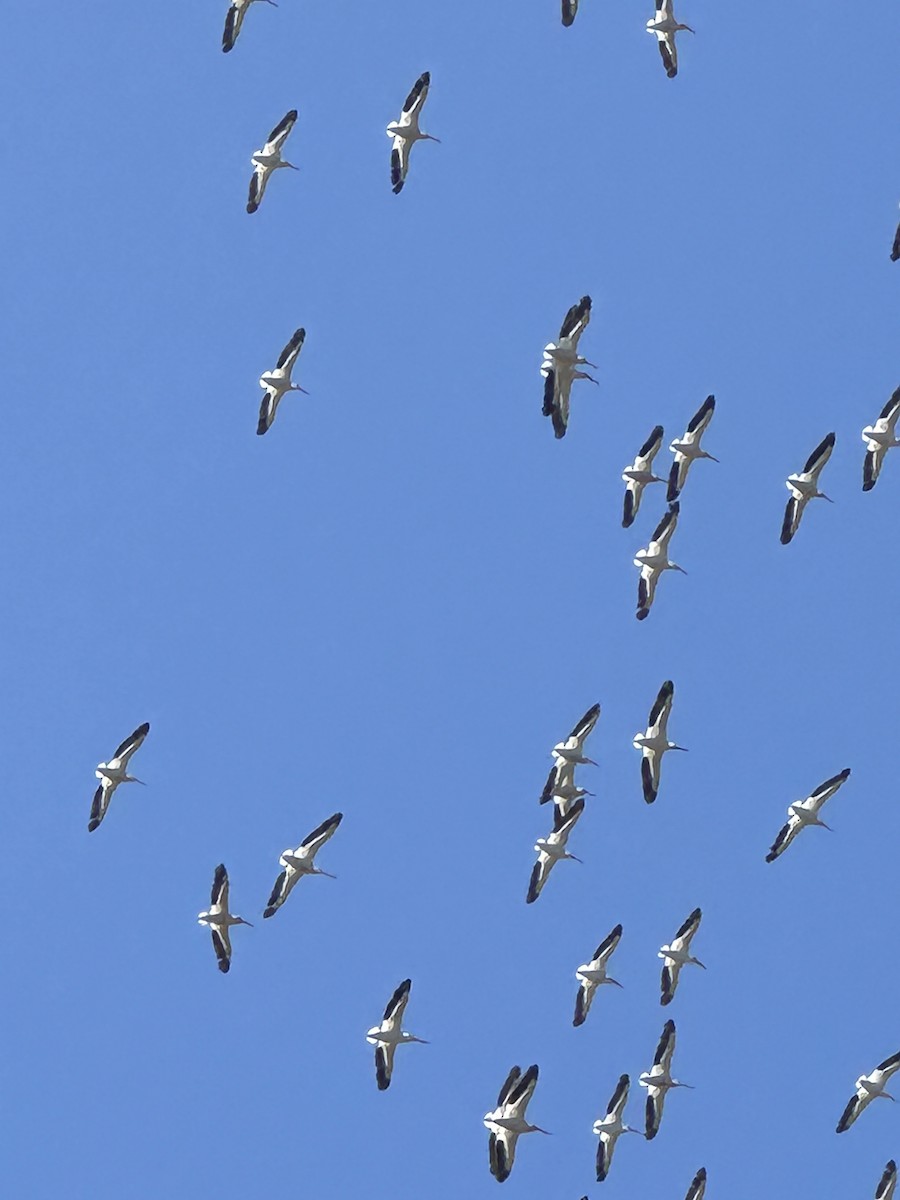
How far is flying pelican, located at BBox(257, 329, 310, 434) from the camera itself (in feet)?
246

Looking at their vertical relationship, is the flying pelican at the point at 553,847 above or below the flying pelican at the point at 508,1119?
above

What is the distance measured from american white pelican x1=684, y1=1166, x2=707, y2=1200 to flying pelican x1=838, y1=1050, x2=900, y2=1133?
3.71 meters

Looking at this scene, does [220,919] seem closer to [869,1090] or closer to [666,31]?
[869,1090]

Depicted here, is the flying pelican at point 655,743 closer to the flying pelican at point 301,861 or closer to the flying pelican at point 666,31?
the flying pelican at point 301,861

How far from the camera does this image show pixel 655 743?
245 feet

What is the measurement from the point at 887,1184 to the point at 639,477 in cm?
1773

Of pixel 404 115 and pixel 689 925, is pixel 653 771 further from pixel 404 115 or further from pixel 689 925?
pixel 404 115

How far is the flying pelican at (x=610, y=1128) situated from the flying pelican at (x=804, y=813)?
6.83 metres

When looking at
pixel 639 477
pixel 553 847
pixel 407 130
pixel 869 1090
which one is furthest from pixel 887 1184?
pixel 407 130

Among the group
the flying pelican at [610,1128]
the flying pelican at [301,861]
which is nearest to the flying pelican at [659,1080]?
the flying pelican at [610,1128]

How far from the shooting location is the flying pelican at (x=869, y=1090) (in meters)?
74.1

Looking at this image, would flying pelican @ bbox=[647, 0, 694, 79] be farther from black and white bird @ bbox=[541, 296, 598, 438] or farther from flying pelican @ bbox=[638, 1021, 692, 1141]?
flying pelican @ bbox=[638, 1021, 692, 1141]

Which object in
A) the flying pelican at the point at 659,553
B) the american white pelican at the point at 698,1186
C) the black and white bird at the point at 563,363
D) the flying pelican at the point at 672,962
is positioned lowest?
the american white pelican at the point at 698,1186

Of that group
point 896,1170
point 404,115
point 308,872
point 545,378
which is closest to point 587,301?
point 545,378
